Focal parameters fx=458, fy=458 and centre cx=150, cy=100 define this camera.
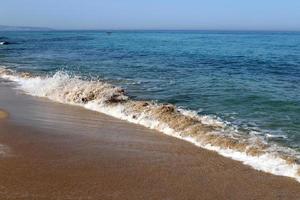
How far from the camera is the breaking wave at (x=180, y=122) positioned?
31.6 feet

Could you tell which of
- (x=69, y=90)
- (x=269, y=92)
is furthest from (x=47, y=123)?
(x=269, y=92)

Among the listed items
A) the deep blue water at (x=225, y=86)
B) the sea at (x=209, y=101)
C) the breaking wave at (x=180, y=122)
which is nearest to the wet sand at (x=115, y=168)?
the breaking wave at (x=180, y=122)

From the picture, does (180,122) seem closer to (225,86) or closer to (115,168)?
(115,168)

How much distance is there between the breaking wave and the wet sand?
1.44 feet

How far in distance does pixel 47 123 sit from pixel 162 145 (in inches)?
147

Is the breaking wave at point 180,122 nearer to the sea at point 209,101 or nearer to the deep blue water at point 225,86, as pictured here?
the sea at point 209,101

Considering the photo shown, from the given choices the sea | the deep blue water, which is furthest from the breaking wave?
the deep blue water

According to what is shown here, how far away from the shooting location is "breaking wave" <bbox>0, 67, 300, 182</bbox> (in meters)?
9.62

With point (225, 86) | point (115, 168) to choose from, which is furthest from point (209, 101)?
point (115, 168)

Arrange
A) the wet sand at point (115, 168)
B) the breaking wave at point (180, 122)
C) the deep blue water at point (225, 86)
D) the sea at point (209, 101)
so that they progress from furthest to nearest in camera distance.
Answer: the deep blue water at point (225, 86) → the sea at point (209, 101) → the breaking wave at point (180, 122) → the wet sand at point (115, 168)

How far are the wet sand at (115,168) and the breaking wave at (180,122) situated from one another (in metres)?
0.44

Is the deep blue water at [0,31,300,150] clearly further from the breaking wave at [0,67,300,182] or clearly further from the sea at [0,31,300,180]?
the breaking wave at [0,67,300,182]

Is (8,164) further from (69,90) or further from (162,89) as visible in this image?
(162,89)

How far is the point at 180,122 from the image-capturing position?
1268cm
